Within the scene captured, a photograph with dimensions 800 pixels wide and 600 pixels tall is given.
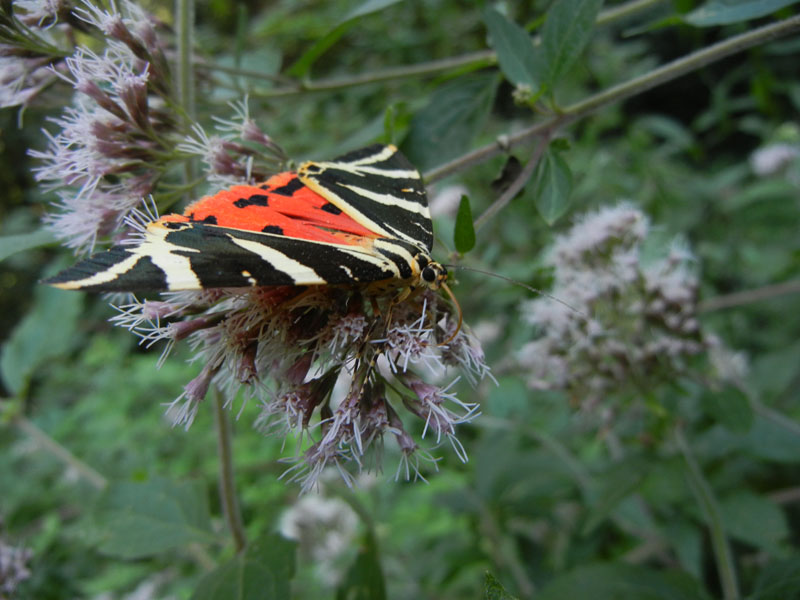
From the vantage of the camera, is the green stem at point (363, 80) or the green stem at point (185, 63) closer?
the green stem at point (185, 63)

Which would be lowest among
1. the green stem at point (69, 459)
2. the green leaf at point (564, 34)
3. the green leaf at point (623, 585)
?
the green stem at point (69, 459)

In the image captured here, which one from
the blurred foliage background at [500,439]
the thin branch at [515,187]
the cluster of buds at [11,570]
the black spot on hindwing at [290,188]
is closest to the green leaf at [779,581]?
the blurred foliage background at [500,439]

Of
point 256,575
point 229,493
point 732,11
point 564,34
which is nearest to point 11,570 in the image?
point 229,493

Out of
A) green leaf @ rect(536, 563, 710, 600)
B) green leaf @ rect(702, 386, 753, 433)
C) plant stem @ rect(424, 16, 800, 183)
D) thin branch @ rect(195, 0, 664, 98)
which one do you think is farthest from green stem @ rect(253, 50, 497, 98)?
green leaf @ rect(536, 563, 710, 600)

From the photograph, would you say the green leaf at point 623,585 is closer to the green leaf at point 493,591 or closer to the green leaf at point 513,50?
the green leaf at point 493,591

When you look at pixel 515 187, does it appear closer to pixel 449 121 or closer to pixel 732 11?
pixel 449 121

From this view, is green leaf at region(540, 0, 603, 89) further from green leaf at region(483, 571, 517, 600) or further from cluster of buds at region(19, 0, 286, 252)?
green leaf at region(483, 571, 517, 600)
